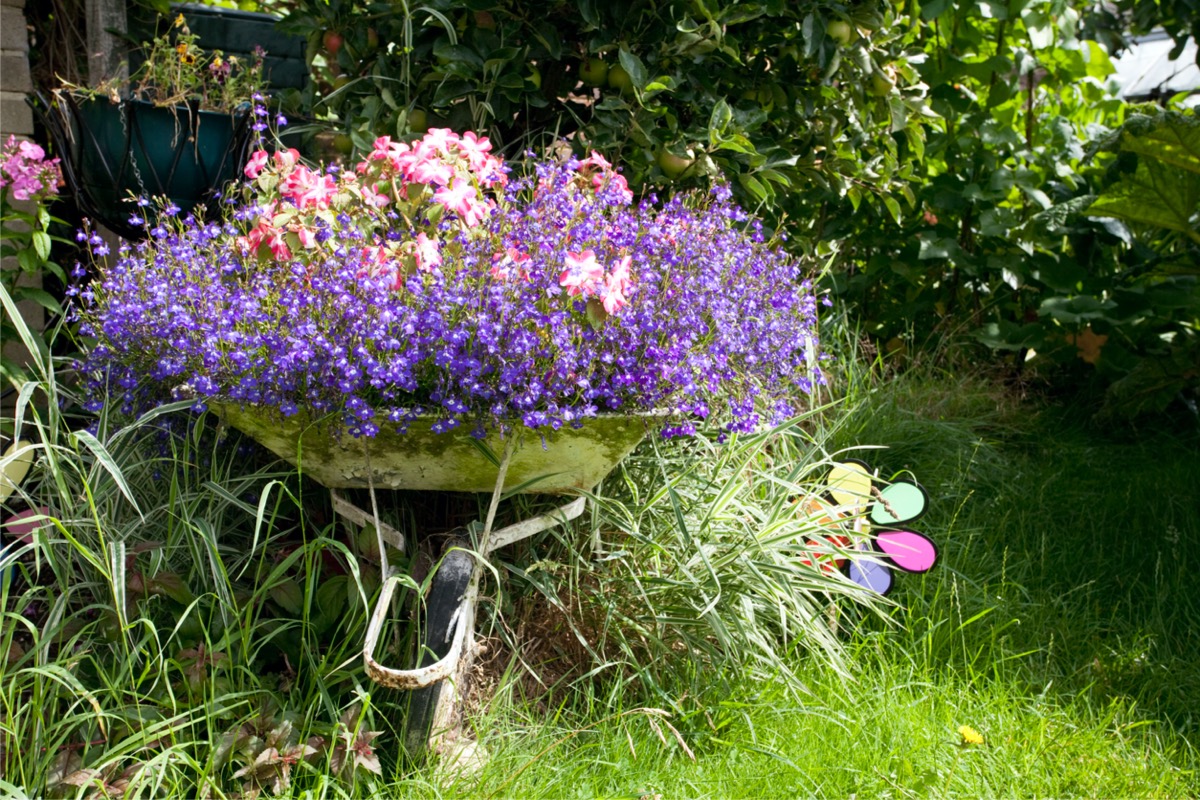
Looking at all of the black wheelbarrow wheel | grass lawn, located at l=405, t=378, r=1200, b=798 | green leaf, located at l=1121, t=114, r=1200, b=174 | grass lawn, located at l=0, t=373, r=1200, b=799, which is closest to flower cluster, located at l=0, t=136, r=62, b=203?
grass lawn, located at l=0, t=373, r=1200, b=799

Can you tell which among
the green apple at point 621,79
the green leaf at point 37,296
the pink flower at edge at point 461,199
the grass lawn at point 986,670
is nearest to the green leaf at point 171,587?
the grass lawn at point 986,670

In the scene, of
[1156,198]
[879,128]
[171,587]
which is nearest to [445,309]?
[171,587]

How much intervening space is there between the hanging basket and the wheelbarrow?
1.04 meters

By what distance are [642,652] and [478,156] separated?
38.2 inches

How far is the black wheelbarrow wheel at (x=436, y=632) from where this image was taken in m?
1.74

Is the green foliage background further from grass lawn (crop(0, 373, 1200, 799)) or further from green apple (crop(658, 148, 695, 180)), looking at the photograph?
grass lawn (crop(0, 373, 1200, 799))

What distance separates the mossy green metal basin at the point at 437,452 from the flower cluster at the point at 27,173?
3.68 feet

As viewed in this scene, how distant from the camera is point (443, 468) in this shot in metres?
1.81

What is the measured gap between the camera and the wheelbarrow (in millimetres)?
1745

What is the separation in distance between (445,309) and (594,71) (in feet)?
3.76

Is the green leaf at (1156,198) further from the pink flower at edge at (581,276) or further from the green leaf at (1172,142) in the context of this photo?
the pink flower at edge at (581,276)

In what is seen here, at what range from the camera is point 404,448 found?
1.76 metres

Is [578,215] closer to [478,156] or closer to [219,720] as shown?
[478,156]

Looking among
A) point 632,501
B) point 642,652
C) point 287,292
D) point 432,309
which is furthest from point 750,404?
point 287,292
